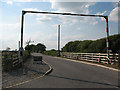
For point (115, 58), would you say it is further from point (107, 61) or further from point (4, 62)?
point (4, 62)

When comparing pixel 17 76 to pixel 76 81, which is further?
pixel 17 76

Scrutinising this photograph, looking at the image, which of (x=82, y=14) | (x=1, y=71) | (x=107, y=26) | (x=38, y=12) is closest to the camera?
(x=1, y=71)

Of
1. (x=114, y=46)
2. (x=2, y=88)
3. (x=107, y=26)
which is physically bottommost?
(x=2, y=88)

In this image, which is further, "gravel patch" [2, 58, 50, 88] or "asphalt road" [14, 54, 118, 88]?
"gravel patch" [2, 58, 50, 88]

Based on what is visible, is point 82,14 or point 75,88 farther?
point 82,14

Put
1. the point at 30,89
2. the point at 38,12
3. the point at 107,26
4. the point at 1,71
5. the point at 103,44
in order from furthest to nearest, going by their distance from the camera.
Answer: the point at 103,44 → the point at 107,26 → the point at 38,12 → the point at 1,71 → the point at 30,89

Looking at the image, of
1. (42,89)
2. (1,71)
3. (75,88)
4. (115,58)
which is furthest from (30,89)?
(115,58)

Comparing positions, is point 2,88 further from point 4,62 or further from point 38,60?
point 38,60

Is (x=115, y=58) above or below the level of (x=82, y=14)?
below

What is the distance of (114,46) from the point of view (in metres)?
20.1

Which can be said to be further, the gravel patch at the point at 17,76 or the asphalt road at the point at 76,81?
the gravel patch at the point at 17,76

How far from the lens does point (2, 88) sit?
6117mm

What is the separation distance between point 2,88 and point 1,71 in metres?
5.00

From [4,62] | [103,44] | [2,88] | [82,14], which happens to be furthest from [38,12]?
[103,44]
